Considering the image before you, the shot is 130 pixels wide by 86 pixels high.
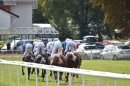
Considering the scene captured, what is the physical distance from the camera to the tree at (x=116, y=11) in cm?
3859

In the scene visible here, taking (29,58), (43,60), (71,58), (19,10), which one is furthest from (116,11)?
(19,10)

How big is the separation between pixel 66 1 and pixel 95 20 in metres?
6.40

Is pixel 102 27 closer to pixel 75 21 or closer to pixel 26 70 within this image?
pixel 75 21

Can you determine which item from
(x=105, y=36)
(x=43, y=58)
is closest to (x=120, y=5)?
(x=43, y=58)

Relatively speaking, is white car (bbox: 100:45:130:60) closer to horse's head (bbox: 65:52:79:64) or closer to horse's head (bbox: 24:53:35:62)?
horse's head (bbox: 24:53:35:62)

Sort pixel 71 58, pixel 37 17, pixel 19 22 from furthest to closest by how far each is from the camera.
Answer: pixel 37 17 < pixel 19 22 < pixel 71 58

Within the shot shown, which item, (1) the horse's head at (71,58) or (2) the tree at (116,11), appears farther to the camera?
(2) the tree at (116,11)

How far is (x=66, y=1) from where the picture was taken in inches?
3487

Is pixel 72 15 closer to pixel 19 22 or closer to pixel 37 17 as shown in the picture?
pixel 19 22

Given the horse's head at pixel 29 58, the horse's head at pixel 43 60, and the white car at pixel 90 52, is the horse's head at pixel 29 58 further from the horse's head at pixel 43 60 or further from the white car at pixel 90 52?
the white car at pixel 90 52

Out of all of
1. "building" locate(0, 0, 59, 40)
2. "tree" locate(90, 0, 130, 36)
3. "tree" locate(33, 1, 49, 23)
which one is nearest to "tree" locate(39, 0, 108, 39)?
"building" locate(0, 0, 59, 40)

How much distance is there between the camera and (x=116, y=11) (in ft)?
129

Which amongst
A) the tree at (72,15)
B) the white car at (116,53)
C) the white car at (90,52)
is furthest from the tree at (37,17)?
the white car at (116,53)

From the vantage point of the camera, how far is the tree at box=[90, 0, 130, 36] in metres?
38.6
